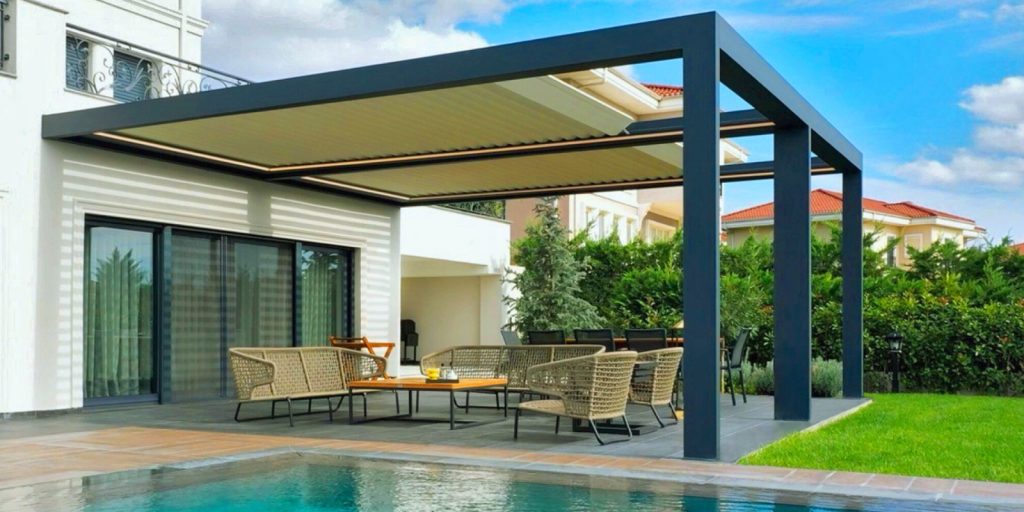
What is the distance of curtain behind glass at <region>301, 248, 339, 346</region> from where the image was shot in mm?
15656

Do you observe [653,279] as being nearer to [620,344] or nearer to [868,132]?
[620,344]

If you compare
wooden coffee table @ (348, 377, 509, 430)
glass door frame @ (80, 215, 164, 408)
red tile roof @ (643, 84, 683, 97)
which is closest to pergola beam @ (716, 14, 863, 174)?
wooden coffee table @ (348, 377, 509, 430)

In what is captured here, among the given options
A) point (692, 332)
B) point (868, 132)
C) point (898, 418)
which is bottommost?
point (898, 418)

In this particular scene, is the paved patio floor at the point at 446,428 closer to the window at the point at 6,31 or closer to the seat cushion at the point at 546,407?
the seat cushion at the point at 546,407

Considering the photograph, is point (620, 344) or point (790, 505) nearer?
→ point (790, 505)

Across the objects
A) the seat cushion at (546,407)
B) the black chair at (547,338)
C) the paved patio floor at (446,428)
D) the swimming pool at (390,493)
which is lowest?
the paved patio floor at (446,428)

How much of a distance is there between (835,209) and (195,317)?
3978cm

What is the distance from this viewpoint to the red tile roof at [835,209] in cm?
4697

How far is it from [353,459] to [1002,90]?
164 ft

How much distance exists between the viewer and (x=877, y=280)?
61.6ft

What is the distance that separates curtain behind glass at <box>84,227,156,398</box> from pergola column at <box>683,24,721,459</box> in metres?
7.45

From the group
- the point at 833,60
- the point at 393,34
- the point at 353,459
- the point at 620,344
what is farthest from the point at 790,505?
the point at 833,60

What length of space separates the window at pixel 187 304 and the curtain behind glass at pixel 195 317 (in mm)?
13

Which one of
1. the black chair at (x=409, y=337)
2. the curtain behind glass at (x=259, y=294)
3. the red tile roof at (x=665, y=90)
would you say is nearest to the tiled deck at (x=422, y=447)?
the curtain behind glass at (x=259, y=294)
